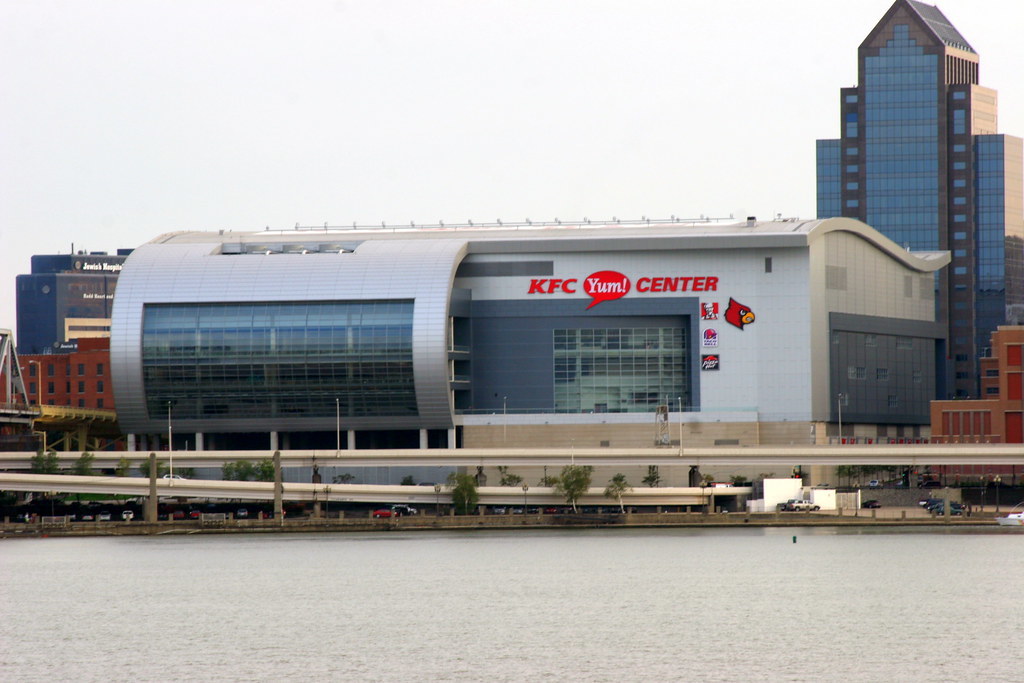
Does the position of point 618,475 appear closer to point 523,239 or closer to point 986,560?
point 523,239

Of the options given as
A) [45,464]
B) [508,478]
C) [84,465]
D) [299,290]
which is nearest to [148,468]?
[84,465]

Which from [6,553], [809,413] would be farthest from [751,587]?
[809,413]

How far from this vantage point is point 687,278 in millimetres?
184625

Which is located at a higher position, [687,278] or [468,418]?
[687,278]

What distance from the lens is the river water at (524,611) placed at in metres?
75.3

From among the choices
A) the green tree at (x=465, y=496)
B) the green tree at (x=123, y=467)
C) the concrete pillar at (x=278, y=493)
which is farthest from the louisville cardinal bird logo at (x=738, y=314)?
the green tree at (x=123, y=467)

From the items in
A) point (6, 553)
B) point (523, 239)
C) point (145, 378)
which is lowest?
point (6, 553)

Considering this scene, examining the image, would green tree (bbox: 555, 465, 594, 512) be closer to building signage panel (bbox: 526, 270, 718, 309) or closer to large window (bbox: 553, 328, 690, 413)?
large window (bbox: 553, 328, 690, 413)

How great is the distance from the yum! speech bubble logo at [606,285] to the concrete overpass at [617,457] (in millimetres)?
19602

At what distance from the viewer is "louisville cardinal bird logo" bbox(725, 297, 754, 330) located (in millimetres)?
183875

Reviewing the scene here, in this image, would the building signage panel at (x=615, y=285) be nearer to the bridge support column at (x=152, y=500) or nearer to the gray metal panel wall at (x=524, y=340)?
the gray metal panel wall at (x=524, y=340)

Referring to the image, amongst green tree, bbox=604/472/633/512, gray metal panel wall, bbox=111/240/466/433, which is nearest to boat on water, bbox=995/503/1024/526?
green tree, bbox=604/472/633/512

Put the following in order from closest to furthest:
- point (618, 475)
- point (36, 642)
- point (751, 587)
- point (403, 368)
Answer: point (36, 642) < point (751, 587) < point (618, 475) < point (403, 368)

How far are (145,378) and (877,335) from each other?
243 feet
